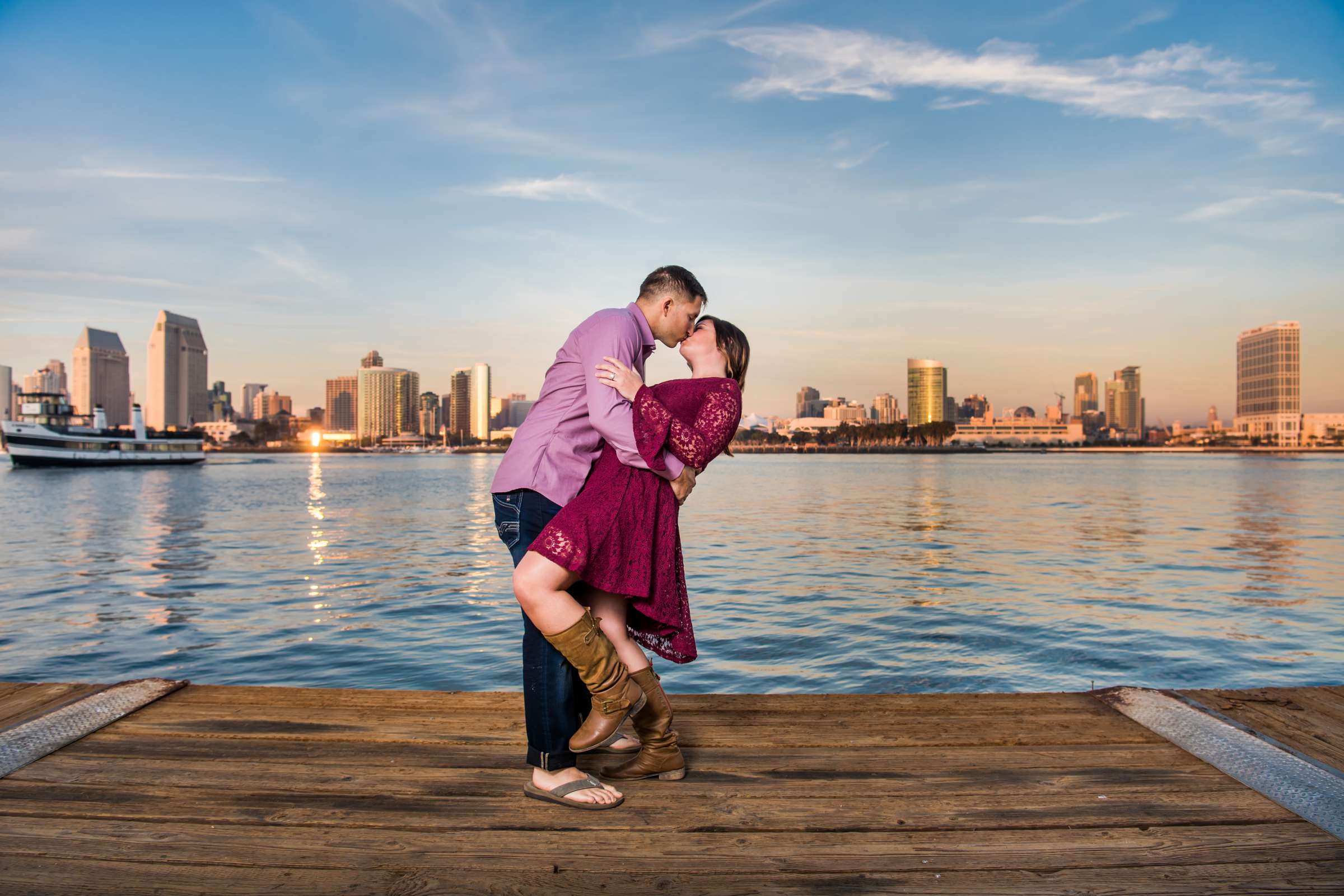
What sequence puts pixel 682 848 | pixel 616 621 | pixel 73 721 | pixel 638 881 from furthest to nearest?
pixel 73 721, pixel 616 621, pixel 682 848, pixel 638 881

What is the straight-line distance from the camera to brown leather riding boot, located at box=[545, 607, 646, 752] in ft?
10.5

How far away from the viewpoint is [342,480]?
225 feet

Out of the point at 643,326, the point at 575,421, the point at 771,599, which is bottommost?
the point at 771,599

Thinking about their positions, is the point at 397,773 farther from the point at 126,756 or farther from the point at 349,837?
the point at 126,756

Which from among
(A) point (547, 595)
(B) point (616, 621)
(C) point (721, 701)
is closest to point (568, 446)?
(A) point (547, 595)

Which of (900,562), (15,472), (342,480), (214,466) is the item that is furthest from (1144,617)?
(214,466)

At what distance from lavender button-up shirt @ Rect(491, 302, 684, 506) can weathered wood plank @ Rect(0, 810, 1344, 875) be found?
4.25 ft

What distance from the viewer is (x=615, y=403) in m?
3.16

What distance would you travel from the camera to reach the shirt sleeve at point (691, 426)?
3.14m

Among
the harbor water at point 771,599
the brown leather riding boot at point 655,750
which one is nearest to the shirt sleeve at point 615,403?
the brown leather riding boot at point 655,750

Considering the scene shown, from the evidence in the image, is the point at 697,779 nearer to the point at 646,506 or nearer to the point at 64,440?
the point at 646,506

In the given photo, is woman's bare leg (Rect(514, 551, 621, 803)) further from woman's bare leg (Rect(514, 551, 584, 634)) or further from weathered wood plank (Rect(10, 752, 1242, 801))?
weathered wood plank (Rect(10, 752, 1242, 801))

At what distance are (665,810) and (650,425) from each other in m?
1.37

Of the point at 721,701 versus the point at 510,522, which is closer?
the point at 510,522
